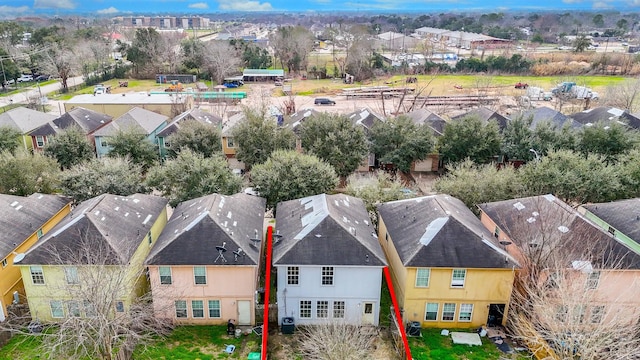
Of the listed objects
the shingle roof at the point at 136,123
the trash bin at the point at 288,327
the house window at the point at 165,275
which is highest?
the shingle roof at the point at 136,123

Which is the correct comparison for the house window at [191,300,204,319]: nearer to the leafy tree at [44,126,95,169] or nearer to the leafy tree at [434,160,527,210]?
the leafy tree at [434,160,527,210]

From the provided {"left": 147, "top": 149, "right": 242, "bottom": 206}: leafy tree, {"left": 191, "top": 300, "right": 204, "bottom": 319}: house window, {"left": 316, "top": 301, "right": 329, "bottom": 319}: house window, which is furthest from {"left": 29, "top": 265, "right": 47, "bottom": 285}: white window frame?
{"left": 316, "top": 301, "right": 329, "bottom": 319}: house window

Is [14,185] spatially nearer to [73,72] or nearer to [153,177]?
[153,177]

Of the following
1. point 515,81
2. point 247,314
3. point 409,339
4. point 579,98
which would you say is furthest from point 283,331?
point 515,81

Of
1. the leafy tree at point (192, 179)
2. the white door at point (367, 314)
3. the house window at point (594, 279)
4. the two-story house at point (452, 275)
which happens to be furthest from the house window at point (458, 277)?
the leafy tree at point (192, 179)

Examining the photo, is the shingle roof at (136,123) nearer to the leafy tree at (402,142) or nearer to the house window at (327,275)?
the leafy tree at (402,142)

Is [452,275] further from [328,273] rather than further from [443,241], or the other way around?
[328,273]
